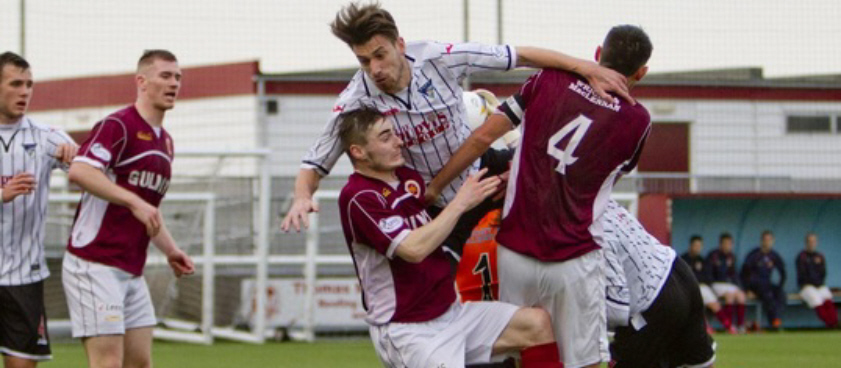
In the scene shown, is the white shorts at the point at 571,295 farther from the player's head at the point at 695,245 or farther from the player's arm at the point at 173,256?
the player's head at the point at 695,245

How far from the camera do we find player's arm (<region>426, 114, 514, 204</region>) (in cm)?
584

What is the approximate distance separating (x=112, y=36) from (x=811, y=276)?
31.4ft

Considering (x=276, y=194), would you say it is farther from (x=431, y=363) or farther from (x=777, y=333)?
(x=431, y=363)

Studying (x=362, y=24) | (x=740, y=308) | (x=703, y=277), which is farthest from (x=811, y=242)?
(x=362, y=24)

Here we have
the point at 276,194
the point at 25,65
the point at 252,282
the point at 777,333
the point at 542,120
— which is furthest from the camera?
the point at 777,333

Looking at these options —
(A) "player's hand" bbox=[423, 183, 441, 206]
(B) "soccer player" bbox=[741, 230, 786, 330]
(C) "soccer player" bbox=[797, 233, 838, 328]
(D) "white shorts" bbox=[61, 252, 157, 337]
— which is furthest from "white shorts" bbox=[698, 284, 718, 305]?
(A) "player's hand" bbox=[423, 183, 441, 206]

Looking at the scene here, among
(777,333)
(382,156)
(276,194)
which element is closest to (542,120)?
(382,156)

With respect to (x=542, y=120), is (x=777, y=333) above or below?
below

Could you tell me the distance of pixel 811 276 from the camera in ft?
60.9

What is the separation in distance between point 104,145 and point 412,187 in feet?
6.10

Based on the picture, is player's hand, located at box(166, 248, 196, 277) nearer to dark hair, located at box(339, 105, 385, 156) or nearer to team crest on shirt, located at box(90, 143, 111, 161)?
team crest on shirt, located at box(90, 143, 111, 161)

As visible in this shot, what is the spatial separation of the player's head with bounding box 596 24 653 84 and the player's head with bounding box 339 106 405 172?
0.96 meters

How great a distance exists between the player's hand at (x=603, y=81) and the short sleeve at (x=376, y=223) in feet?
3.15

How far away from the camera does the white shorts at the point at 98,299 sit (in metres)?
7.11
